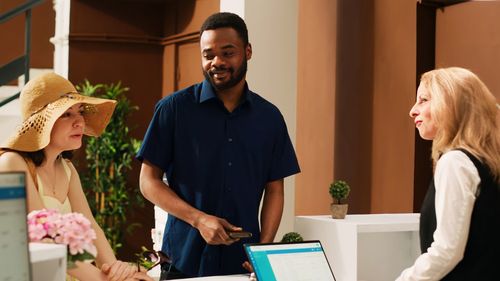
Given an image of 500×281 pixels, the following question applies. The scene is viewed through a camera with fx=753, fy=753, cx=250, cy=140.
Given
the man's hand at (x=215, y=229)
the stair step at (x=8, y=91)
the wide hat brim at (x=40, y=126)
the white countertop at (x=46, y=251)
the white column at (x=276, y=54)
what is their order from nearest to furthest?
the white countertop at (x=46, y=251) < the wide hat brim at (x=40, y=126) < the man's hand at (x=215, y=229) < the white column at (x=276, y=54) < the stair step at (x=8, y=91)

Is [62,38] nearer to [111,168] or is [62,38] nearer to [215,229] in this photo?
[111,168]

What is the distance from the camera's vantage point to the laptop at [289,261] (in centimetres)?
224

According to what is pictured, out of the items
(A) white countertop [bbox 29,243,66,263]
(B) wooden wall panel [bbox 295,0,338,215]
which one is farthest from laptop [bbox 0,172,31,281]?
(B) wooden wall panel [bbox 295,0,338,215]

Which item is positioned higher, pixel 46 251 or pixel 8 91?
pixel 8 91

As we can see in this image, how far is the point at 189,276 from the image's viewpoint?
8.89 feet

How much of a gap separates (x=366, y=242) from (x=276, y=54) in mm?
1998

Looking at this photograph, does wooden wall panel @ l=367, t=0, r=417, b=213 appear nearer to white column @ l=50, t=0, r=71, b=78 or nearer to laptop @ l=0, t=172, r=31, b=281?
laptop @ l=0, t=172, r=31, b=281

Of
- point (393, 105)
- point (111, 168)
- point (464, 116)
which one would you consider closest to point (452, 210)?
point (464, 116)

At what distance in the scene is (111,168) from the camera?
7.04 meters

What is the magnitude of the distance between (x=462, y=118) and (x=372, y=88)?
2261 mm

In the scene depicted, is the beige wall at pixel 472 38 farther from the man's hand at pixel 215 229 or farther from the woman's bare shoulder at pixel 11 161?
the woman's bare shoulder at pixel 11 161

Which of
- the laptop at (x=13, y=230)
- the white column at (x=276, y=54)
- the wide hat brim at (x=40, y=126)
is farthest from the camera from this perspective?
the white column at (x=276, y=54)

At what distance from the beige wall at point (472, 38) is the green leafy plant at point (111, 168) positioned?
350 cm

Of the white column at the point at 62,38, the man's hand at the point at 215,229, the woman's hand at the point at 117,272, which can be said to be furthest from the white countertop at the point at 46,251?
the white column at the point at 62,38
